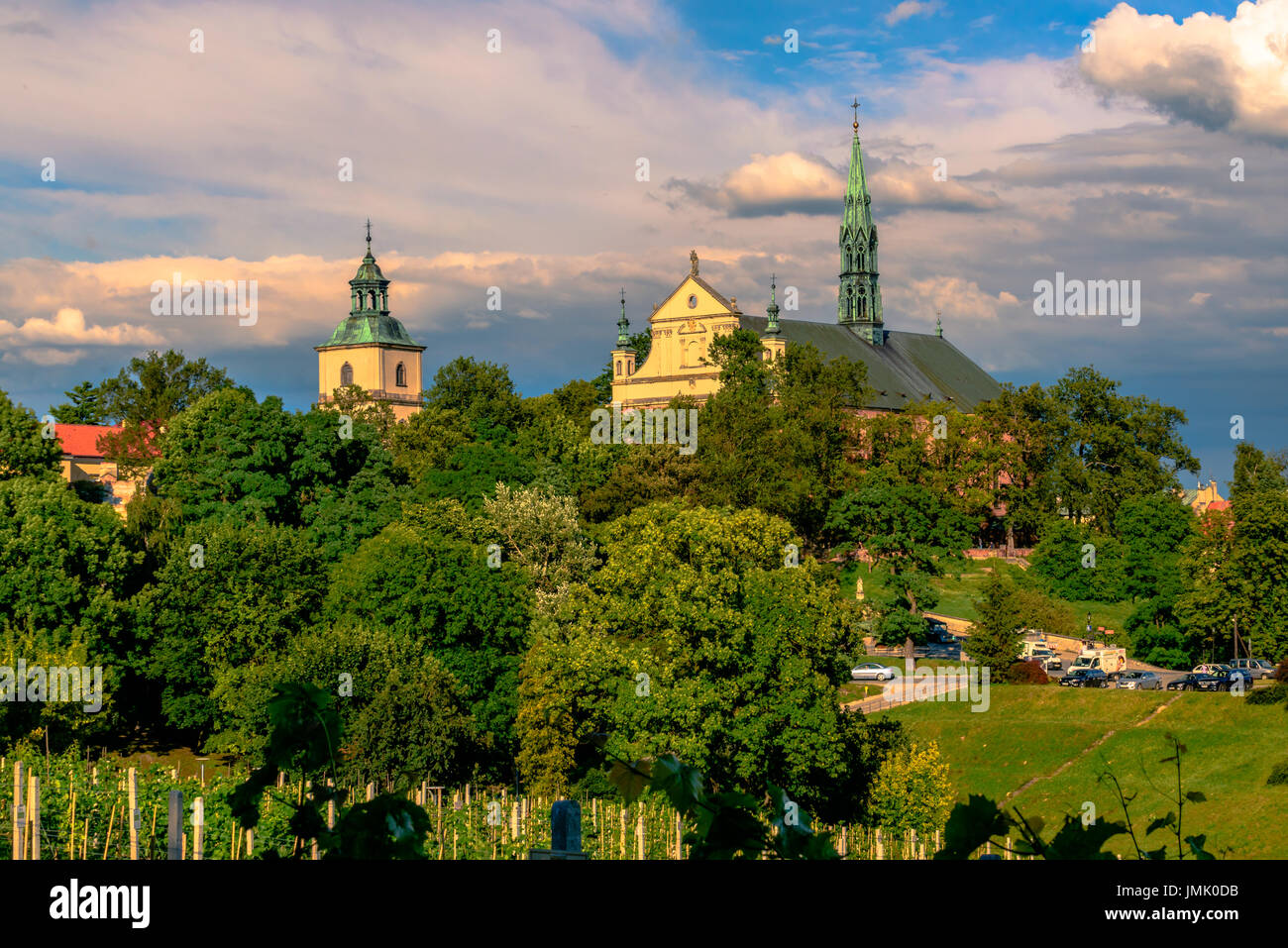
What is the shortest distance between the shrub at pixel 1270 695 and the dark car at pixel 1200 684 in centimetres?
528

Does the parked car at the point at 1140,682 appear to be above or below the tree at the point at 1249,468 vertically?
below

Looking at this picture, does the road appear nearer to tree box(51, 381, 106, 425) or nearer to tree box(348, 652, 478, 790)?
tree box(348, 652, 478, 790)

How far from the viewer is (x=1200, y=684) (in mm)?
55000

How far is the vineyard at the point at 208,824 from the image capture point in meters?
23.9

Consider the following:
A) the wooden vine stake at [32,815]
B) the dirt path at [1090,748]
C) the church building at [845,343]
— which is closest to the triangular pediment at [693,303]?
the church building at [845,343]

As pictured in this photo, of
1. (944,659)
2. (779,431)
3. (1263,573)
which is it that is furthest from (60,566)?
(1263,573)

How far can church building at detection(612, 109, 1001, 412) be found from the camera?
344 ft

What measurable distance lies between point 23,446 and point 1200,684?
4927 cm

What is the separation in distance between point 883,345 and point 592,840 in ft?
347

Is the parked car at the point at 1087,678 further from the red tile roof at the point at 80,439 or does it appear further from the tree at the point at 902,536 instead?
the red tile roof at the point at 80,439

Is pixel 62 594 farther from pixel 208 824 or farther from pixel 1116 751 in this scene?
pixel 1116 751

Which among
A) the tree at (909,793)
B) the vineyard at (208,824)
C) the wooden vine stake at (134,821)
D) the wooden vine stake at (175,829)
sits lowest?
the tree at (909,793)

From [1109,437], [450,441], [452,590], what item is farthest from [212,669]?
[1109,437]
